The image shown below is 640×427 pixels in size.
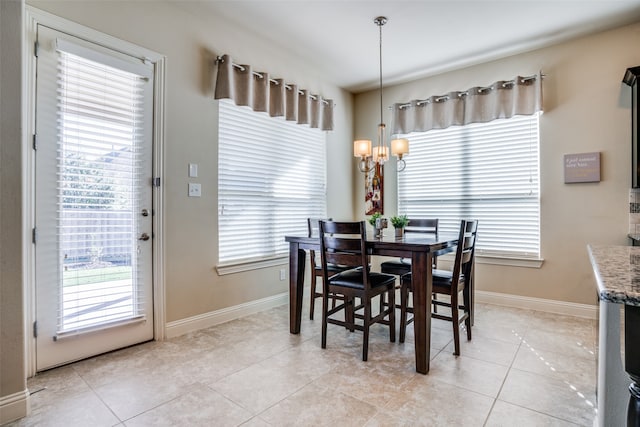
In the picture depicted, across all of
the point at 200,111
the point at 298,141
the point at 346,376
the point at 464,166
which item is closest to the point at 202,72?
the point at 200,111

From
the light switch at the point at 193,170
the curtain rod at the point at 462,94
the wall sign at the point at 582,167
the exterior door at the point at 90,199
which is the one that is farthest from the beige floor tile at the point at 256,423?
the curtain rod at the point at 462,94

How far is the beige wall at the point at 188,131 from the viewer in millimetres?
2582

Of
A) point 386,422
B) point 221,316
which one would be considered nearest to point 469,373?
point 386,422

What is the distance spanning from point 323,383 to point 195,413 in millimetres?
707

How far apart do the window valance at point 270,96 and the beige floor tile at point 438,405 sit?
2.65 metres

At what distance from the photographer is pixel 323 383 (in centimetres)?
198

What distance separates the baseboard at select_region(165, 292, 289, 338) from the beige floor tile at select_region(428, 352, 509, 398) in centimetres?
180

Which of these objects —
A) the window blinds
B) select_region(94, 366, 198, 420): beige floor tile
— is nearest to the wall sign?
select_region(94, 366, 198, 420): beige floor tile

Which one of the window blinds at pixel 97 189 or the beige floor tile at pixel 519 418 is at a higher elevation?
the window blinds at pixel 97 189

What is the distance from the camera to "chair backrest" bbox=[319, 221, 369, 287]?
230 centimetres

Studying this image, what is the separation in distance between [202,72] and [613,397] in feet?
10.7

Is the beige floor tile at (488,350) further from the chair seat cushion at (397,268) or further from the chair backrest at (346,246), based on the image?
the chair backrest at (346,246)

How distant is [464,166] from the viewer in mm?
3928

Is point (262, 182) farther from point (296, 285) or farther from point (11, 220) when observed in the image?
point (11, 220)
